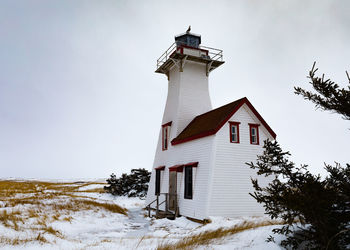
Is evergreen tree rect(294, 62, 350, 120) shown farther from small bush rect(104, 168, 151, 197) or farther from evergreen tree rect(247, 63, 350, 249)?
small bush rect(104, 168, 151, 197)

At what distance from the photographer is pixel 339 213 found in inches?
209

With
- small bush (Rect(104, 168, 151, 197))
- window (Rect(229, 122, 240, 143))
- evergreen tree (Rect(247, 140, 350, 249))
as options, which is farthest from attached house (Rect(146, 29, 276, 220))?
small bush (Rect(104, 168, 151, 197))

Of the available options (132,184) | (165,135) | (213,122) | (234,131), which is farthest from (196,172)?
(132,184)

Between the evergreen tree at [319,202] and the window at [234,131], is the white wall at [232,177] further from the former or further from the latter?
the evergreen tree at [319,202]

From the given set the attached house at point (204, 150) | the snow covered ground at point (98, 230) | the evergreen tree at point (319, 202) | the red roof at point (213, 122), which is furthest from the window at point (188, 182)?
the evergreen tree at point (319, 202)

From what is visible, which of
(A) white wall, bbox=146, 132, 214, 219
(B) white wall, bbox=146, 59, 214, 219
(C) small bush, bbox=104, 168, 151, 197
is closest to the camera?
(A) white wall, bbox=146, 132, 214, 219

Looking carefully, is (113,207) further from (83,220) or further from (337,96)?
(337,96)

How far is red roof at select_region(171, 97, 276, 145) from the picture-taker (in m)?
15.1

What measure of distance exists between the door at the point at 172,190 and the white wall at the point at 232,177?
3.99m

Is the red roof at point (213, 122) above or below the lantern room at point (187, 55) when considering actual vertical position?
below

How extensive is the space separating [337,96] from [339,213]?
230 cm

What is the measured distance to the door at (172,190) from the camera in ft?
58.2

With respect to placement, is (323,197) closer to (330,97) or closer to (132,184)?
(330,97)

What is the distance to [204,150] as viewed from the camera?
615 inches
